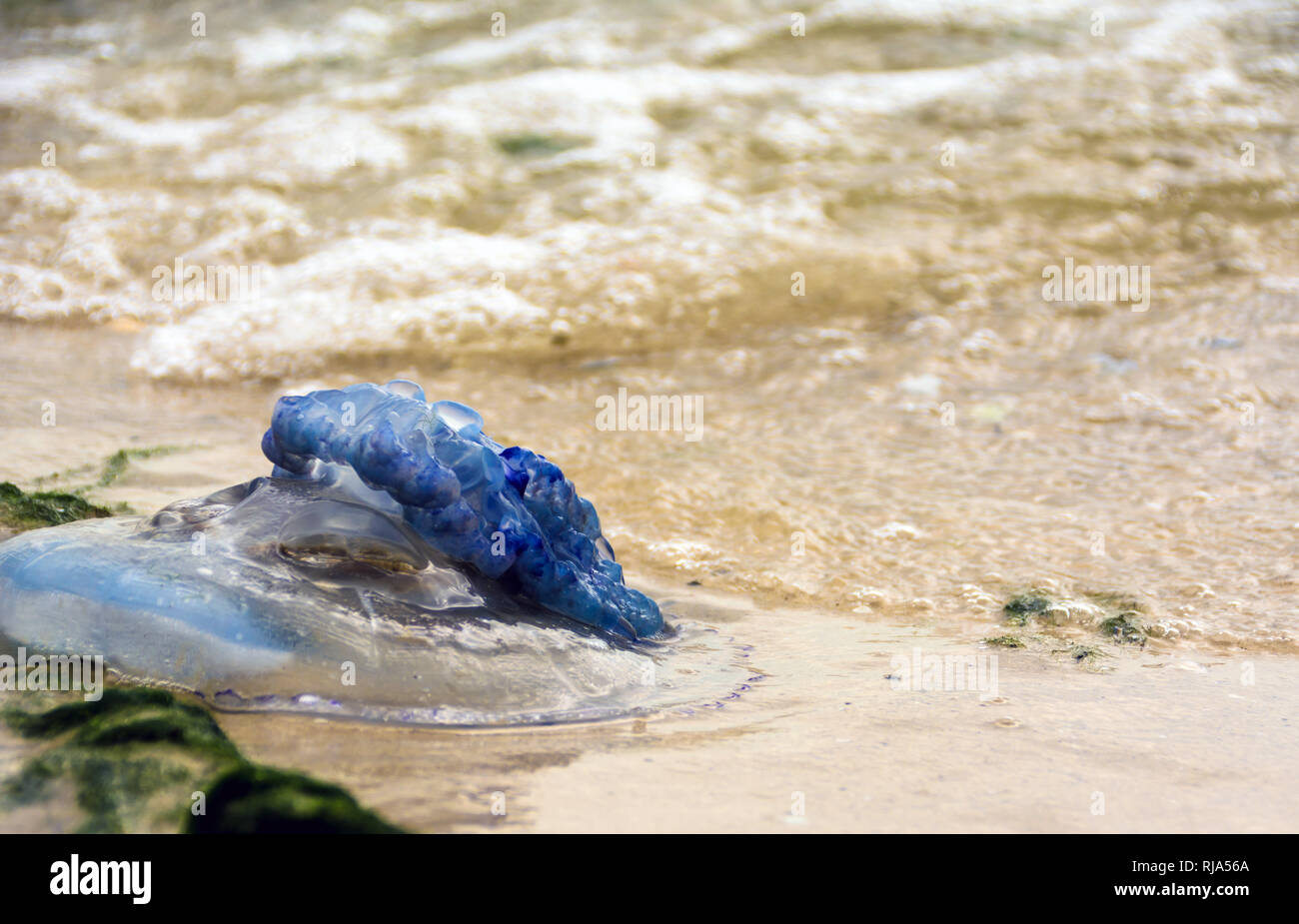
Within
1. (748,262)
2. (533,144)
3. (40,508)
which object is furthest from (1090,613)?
(533,144)

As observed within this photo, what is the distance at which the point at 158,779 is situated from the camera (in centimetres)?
141

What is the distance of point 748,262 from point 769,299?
320mm

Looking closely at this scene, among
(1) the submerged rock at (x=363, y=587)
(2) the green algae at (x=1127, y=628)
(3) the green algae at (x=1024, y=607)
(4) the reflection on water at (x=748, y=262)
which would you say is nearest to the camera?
(1) the submerged rock at (x=363, y=587)

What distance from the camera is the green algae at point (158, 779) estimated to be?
4.37ft

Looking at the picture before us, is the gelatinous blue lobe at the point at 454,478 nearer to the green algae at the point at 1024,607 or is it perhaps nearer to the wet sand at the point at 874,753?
the wet sand at the point at 874,753

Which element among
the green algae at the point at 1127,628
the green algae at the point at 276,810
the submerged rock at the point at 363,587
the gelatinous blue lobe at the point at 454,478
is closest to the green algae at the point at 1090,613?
the green algae at the point at 1127,628

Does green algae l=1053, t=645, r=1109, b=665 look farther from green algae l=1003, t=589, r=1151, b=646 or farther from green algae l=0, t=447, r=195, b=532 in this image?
green algae l=0, t=447, r=195, b=532

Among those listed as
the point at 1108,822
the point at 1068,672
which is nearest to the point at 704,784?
the point at 1108,822

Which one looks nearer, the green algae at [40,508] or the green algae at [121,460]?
the green algae at [40,508]

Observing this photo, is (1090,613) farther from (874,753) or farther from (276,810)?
(276,810)

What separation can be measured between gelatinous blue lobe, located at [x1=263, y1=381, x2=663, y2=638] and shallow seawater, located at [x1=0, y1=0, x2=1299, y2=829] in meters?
0.35

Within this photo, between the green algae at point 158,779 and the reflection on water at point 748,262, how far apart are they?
1601 mm

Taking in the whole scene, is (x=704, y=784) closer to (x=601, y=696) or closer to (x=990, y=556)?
(x=601, y=696)
